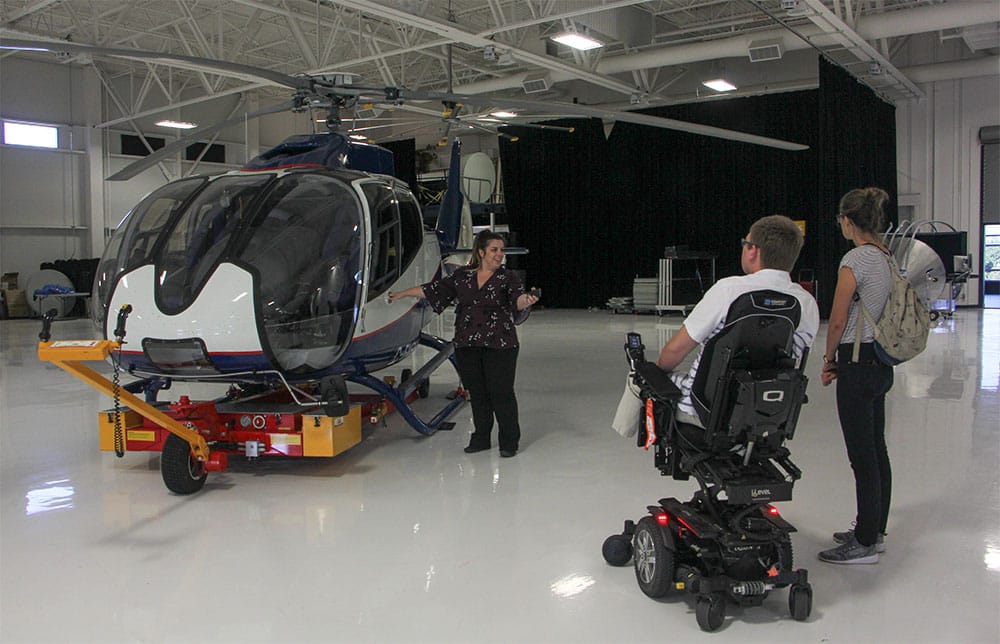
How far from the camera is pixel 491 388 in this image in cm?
491

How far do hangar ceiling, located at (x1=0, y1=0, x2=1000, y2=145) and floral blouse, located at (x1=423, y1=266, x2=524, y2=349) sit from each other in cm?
737

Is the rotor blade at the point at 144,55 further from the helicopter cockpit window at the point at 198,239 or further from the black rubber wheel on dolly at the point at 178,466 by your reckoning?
the black rubber wheel on dolly at the point at 178,466

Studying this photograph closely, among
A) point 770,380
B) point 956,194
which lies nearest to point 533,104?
point 770,380

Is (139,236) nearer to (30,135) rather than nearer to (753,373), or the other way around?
(753,373)

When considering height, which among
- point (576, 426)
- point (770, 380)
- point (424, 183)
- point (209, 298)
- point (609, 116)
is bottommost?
point (576, 426)

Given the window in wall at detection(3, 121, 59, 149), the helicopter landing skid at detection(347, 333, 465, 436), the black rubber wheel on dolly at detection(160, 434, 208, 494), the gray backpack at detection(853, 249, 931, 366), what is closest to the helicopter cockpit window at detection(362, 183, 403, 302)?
the helicopter landing skid at detection(347, 333, 465, 436)

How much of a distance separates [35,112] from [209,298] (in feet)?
58.2

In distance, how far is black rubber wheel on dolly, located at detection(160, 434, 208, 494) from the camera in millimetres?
4078

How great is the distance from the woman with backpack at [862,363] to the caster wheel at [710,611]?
835mm

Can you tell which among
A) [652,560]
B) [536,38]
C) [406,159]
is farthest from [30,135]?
[652,560]

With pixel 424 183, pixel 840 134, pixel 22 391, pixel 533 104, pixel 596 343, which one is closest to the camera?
pixel 533 104

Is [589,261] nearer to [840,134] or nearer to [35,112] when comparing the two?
[840,134]

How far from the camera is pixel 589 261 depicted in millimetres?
21844

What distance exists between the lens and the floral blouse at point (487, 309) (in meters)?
4.83
